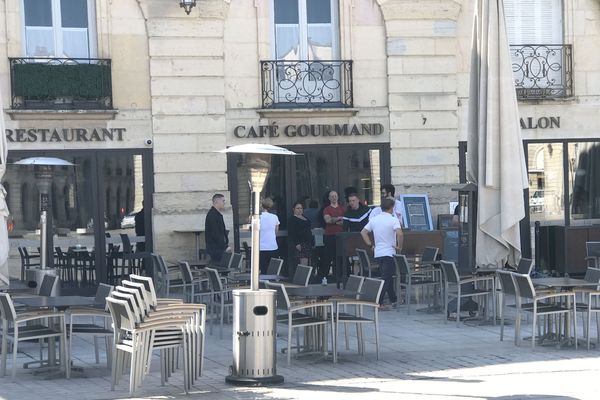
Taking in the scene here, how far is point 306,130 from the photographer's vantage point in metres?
21.5

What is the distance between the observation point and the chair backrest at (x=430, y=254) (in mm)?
18391

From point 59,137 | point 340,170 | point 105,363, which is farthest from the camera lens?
point 340,170

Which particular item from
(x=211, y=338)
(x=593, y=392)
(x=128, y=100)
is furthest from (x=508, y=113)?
(x=128, y=100)

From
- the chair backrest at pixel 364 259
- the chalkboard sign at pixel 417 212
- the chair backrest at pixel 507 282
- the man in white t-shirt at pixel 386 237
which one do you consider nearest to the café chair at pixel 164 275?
the chair backrest at pixel 364 259

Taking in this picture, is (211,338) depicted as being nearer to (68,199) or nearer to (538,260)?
(68,199)

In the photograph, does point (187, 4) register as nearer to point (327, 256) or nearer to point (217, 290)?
point (327, 256)

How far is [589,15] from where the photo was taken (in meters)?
22.6

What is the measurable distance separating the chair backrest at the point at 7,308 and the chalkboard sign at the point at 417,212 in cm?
1039

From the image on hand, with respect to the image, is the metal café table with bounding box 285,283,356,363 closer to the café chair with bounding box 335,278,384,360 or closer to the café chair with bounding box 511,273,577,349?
the café chair with bounding box 335,278,384,360

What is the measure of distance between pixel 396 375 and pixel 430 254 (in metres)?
6.50

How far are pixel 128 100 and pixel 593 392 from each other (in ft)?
38.6

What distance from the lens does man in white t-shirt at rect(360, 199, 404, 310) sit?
682 inches

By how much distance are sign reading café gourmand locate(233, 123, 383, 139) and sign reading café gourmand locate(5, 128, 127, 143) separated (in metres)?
2.07

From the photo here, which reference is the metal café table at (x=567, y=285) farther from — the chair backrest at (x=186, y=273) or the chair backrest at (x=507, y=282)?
the chair backrest at (x=186, y=273)
